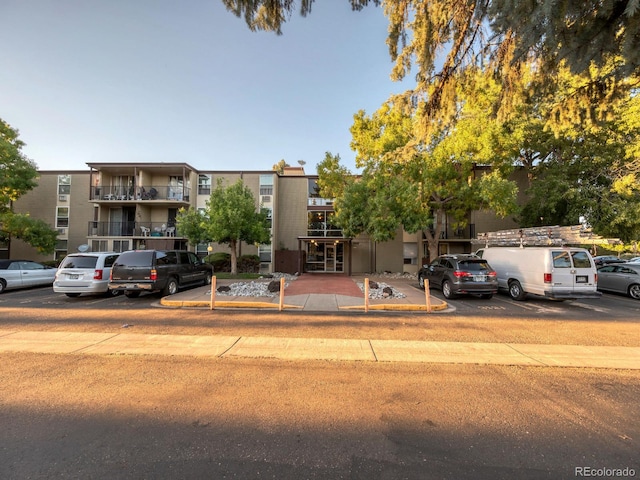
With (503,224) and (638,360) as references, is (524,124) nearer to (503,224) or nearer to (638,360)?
(503,224)

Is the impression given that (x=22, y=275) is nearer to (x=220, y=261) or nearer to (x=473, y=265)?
(x=220, y=261)

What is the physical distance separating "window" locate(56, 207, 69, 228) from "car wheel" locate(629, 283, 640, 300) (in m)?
36.1

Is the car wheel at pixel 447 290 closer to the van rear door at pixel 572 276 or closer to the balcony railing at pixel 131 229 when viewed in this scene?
the van rear door at pixel 572 276

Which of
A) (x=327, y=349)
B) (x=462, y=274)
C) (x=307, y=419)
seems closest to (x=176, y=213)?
(x=462, y=274)

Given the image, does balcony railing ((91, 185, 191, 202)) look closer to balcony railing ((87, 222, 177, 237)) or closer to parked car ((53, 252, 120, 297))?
balcony railing ((87, 222, 177, 237))

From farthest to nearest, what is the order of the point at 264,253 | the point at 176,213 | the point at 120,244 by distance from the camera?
the point at 176,213 → the point at 264,253 → the point at 120,244

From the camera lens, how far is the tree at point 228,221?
685 inches

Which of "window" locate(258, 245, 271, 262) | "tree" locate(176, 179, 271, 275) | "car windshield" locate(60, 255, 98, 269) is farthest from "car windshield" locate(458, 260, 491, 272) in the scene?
"window" locate(258, 245, 271, 262)

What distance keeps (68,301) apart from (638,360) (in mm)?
15911

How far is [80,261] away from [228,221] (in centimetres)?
733

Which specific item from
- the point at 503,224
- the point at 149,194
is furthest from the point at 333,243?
the point at 149,194

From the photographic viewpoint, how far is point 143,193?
2325cm

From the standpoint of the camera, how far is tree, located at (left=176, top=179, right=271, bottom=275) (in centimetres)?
1739

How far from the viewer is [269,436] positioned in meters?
2.99
